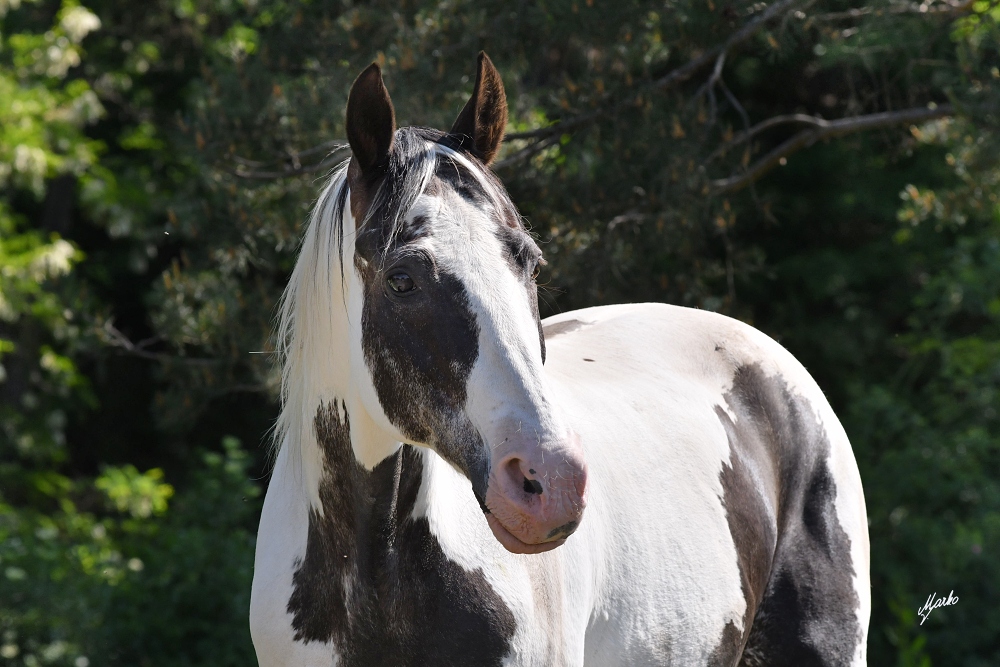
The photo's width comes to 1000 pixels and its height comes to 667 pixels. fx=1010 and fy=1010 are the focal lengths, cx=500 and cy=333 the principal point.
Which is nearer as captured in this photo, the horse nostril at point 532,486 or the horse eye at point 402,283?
the horse nostril at point 532,486

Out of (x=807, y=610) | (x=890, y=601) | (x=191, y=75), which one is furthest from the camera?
(x=191, y=75)

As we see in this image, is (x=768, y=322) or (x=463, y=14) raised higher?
(x=463, y=14)

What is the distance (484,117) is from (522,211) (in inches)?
97.5

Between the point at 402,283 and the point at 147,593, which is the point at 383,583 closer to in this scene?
the point at 402,283

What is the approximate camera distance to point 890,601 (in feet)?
19.2

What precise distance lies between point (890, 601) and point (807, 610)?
3.46m

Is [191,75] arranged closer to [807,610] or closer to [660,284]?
[660,284]

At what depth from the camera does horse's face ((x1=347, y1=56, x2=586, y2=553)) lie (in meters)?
1.69

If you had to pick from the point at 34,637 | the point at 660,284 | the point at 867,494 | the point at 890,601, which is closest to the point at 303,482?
the point at 660,284

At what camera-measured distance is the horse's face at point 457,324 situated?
1.69m

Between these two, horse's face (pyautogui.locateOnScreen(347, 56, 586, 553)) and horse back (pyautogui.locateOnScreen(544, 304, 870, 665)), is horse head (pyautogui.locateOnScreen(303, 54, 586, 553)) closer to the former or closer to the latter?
horse's face (pyautogui.locateOnScreen(347, 56, 586, 553))

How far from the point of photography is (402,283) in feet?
6.13

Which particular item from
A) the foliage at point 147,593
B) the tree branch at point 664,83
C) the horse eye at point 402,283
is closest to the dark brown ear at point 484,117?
the horse eye at point 402,283

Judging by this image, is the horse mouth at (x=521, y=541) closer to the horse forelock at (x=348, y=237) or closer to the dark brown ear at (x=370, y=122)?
the horse forelock at (x=348, y=237)
